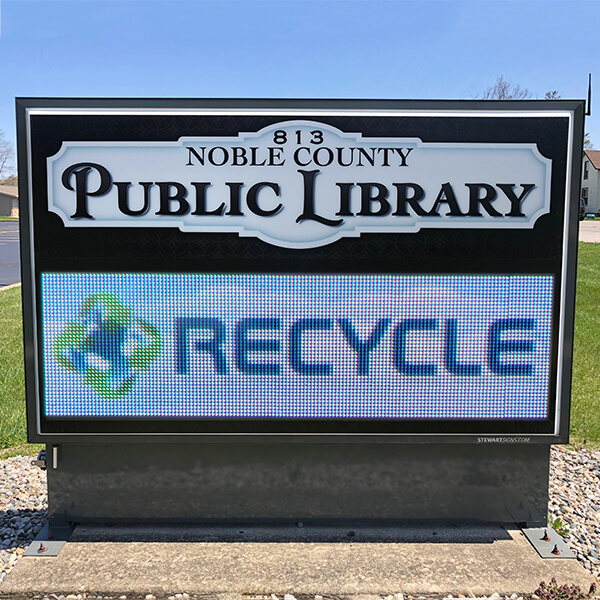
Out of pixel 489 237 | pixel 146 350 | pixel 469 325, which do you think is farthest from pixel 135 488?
pixel 489 237

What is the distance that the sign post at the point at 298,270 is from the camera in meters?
3.98

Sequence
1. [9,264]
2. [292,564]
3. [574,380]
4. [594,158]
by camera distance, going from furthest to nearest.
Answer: [594,158], [9,264], [574,380], [292,564]

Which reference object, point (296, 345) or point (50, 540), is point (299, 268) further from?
point (50, 540)

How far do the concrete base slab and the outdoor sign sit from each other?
665mm

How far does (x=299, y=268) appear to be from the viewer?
4043 mm

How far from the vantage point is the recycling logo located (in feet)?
13.3

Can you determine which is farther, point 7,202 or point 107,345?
point 7,202

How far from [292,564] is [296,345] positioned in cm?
127

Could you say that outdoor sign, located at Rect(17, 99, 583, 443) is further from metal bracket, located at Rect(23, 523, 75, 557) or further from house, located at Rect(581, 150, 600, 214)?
house, located at Rect(581, 150, 600, 214)

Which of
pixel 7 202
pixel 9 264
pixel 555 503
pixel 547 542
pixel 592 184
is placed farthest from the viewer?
pixel 7 202

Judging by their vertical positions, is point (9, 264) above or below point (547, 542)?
above

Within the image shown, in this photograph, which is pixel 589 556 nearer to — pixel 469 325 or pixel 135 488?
pixel 469 325

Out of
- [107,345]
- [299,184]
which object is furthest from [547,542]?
[107,345]

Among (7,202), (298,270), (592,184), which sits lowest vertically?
(298,270)
